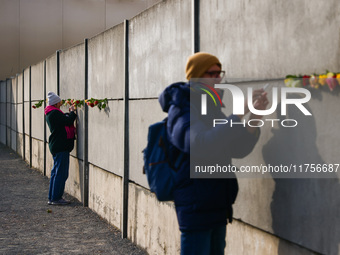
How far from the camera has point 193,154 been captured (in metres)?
3.56

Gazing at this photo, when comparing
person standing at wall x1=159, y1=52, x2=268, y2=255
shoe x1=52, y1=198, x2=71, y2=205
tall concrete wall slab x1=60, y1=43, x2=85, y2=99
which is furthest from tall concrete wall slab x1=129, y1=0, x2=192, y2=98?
shoe x1=52, y1=198, x2=71, y2=205

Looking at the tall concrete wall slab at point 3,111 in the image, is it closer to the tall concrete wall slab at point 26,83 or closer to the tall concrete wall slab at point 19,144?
the tall concrete wall slab at point 19,144

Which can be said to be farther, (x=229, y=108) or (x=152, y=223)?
(x=152, y=223)

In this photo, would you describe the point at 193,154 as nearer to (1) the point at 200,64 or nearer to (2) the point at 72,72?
(1) the point at 200,64

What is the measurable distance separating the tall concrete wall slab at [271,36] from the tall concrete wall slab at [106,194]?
3.21m

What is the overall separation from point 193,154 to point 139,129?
3.12 m

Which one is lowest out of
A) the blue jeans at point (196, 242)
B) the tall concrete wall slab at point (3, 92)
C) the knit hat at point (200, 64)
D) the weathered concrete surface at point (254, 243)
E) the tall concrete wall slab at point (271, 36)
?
the weathered concrete surface at point (254, 243)

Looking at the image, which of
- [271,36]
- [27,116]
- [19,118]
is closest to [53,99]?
[271,36]

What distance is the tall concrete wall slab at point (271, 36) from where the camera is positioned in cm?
335

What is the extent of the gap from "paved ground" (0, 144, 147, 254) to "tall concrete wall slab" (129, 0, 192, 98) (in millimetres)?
1810

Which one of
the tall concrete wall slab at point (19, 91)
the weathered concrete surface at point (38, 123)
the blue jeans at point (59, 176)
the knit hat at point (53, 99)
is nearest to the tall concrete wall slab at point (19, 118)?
the tall concrete wall slab at point (19, 91)

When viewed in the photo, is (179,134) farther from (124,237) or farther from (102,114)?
(102,114)

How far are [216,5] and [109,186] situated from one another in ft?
13.0

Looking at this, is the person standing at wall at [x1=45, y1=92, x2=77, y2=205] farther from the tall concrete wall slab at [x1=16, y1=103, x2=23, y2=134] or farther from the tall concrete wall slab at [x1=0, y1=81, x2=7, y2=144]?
the tall concrete wall slab at [x1=0, y1=81, x2=7, y2=144]
